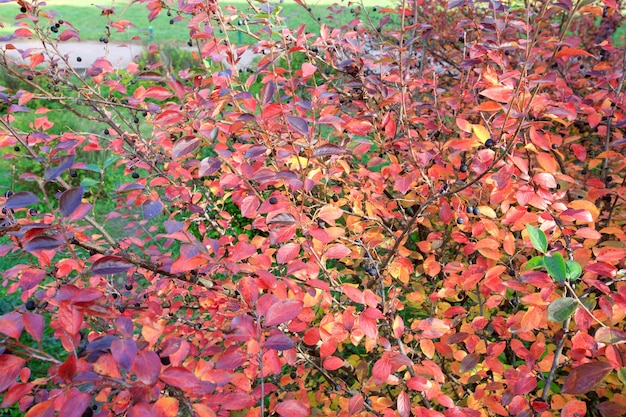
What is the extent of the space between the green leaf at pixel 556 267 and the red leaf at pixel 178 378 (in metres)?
0.74

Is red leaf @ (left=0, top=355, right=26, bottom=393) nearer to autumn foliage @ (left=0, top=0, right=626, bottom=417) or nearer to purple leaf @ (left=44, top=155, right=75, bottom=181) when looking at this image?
autumn foliage @ (left=0, top=0, right=626, bottom=417)

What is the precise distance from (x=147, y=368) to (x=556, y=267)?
2.69ft

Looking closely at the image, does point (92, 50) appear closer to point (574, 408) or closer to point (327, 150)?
point (327, 150)

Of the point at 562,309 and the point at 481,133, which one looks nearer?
the point at 562,309

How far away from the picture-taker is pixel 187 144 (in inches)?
49.7

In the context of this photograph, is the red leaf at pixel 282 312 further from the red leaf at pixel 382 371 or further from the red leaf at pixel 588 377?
the red leaf at pixel 588 377

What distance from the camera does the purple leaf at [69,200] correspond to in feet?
3.16

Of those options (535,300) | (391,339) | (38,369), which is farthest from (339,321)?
(38,369)

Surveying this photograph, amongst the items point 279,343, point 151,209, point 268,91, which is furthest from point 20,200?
point 268,91

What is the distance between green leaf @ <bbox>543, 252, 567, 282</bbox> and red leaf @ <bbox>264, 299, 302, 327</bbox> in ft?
1.77

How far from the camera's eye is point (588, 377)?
3.23ft

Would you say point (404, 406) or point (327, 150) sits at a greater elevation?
point (327, 150)

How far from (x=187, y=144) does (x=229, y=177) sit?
33cm

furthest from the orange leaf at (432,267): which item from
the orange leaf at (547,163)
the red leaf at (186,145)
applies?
the red leaf at (186,145)
